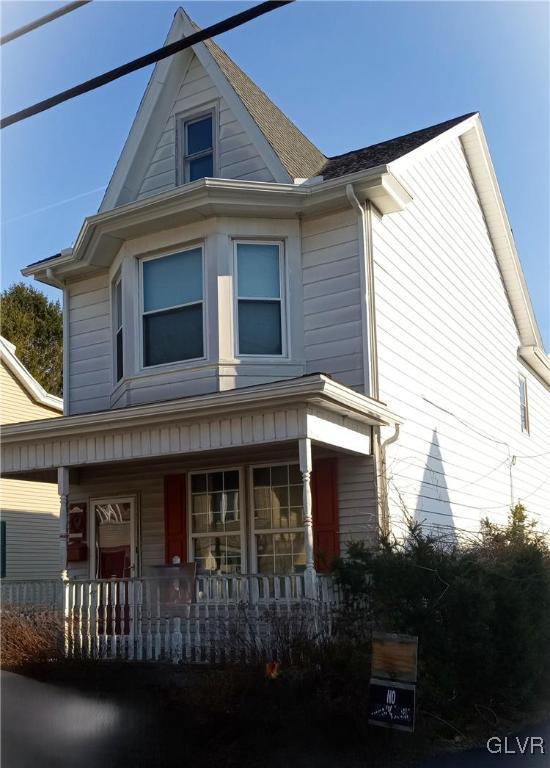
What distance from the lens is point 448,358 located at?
15219 millimetres

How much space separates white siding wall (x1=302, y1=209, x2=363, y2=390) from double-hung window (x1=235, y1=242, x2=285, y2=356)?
38 centimetres

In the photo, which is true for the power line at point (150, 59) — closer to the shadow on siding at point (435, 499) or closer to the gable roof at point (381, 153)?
the gable roof at point (381, 153)

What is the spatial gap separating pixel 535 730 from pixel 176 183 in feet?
30.5

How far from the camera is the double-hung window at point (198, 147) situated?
14.2 metres

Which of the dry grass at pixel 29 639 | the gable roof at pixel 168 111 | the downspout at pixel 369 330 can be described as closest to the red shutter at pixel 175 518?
the dry grass at pixel 29 639

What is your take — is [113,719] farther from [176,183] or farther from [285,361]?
[176,183]

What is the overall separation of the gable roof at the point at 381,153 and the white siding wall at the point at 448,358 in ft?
1.12

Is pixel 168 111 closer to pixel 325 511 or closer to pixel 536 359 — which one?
pixel 325 511

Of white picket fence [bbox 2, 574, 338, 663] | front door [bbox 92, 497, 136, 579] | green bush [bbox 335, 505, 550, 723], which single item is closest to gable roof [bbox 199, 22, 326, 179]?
front door [bbox 92, 497, 136, 579]

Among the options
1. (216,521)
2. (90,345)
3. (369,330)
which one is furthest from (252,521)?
(90,345)

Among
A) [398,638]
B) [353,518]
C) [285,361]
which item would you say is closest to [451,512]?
[353,518]

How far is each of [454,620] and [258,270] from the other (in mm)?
5877

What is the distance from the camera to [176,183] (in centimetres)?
1421

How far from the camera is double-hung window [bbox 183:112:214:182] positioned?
1417 centimetres
